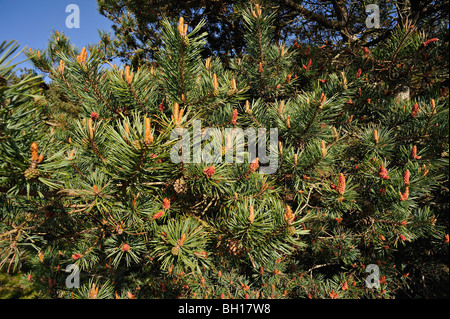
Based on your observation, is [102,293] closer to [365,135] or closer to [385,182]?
[385,182]

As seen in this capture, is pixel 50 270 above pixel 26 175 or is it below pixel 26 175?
below

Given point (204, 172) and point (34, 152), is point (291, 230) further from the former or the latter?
point (34, 152)

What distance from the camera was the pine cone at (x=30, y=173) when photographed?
0.46 m

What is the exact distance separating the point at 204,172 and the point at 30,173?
0.39 metres

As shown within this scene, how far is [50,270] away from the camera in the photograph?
4.01 ft

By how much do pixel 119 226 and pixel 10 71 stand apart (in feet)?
1.70

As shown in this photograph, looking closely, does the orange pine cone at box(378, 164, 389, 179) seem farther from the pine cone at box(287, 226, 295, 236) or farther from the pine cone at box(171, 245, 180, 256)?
the pine cone at box(171, 245, 180, 256)

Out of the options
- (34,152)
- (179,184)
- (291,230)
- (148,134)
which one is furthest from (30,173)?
(291,230)

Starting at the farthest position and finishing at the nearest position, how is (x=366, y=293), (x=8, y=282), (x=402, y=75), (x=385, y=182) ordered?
(x=8, y=282), (x=366, y=293), (x=402, y=75), (x=385, y=182)

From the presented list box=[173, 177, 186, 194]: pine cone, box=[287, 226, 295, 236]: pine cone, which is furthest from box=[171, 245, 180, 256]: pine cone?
box=[287, 226, 295, 236]: pine cone

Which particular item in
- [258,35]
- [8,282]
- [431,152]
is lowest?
[8,282]

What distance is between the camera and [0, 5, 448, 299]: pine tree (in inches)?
22.2

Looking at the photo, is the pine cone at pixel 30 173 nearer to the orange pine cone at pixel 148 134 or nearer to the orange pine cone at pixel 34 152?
the orange pine cone at pixel 34 152

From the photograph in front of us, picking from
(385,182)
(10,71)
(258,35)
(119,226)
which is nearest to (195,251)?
(119,226)
